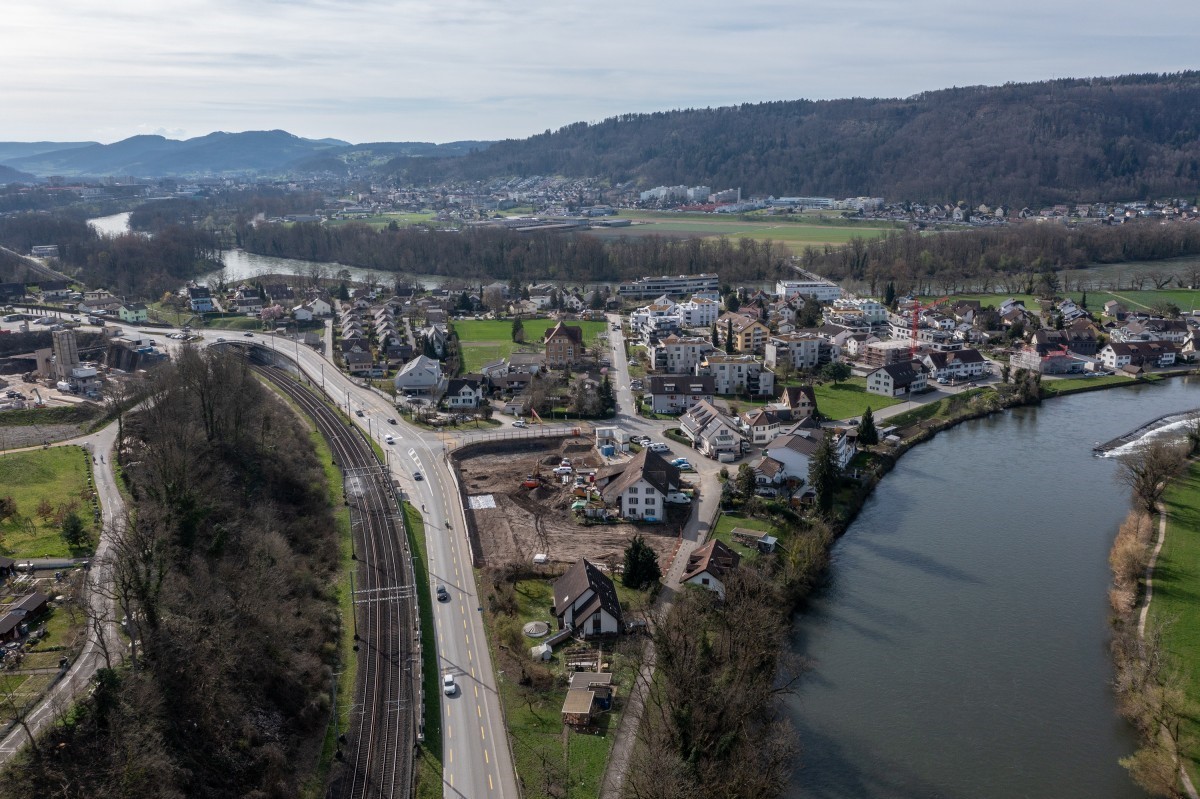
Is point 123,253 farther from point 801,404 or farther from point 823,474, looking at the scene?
point 823,474

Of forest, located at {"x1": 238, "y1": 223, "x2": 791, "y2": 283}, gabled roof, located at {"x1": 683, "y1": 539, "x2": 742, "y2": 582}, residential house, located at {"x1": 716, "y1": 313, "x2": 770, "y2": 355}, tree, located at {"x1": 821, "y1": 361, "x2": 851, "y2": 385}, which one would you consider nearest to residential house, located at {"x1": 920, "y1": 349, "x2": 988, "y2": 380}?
tree, located at {"x1": 821, "y1": 361, "x2": 851, "y2": 385}

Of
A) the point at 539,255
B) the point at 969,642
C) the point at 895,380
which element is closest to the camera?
the point at 969,642

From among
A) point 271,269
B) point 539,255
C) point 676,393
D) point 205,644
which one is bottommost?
point 205,644

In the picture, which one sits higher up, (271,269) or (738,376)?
(271,269)

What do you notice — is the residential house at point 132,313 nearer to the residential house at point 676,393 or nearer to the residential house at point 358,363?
the residential house at point 358,363

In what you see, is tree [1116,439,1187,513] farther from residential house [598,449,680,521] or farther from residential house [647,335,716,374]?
residential house [647,335,716,374]

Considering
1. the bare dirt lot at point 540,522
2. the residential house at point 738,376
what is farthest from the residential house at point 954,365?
the bare dirt lot at point 540,522

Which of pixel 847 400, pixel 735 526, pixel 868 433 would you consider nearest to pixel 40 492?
pixel 735 526
